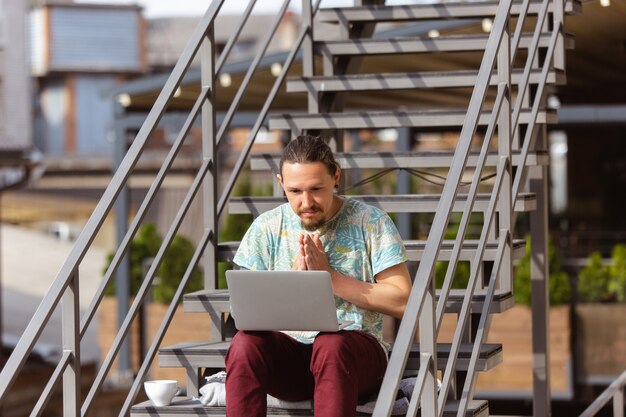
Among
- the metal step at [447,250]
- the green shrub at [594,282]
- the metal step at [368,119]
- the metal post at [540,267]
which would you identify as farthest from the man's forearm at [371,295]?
the green shrub at [594,282]

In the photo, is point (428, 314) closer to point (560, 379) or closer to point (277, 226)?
point (277, 226)

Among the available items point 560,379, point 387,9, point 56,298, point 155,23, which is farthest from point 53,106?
point 56,298

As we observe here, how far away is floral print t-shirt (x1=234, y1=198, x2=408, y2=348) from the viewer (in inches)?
152

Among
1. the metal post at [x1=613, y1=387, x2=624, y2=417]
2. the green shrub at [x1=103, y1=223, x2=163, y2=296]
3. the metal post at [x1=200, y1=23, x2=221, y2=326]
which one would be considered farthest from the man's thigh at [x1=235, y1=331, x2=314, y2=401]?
the green shrub at [x1=103, y1=223, x2=163, y2=296]

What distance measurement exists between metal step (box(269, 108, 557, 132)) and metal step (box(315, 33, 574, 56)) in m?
0.43

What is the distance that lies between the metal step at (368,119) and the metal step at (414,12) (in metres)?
0.69

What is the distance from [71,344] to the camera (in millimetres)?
3686

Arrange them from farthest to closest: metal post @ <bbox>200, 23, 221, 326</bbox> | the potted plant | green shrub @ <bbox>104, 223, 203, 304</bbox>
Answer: green shrub @ <bbox>104, 223, 203, 304</bbox>, the potted plant, metal post @ <bbox>200, 23, 221, 326</bbox>

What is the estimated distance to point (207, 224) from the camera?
184 inches

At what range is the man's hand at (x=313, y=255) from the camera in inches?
145

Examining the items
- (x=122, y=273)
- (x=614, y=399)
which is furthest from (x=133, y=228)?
(x=122, y=273)

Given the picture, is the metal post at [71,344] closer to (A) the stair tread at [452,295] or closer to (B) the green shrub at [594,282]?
(A) the stair tread at [452,295]

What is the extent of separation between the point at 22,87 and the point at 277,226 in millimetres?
13426

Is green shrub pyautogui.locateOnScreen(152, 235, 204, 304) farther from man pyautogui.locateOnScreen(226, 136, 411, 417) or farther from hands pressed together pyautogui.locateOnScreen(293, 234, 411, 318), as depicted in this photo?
hands pressed together pyautogui.locateOnScreen(293, 234, 411, 318)
